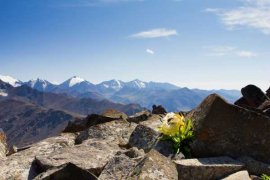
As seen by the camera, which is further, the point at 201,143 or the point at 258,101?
the point at 258,101

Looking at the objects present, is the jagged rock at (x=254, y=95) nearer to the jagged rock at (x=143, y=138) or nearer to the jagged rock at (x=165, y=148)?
the jagged rock at (x=143, y=138)

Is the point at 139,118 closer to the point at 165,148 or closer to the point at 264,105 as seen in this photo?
the point at 264,105

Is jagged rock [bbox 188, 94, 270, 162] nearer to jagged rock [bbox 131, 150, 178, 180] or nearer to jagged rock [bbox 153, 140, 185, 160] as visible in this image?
jagged rock [bbox 153, 140, 185, 160]

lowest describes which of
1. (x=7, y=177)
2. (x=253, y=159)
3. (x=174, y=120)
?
(x=7, y=177)

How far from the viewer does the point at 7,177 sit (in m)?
11.6

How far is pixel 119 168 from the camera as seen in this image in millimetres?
10367

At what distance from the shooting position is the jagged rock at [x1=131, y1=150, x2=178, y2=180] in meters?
9.41

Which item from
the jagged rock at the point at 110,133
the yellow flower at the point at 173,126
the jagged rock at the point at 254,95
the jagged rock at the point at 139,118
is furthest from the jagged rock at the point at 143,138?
the jagged rock at the point at 254,95

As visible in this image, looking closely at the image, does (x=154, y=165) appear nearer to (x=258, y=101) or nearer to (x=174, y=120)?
(x=174, y=120)

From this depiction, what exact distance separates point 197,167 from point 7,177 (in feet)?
17.7

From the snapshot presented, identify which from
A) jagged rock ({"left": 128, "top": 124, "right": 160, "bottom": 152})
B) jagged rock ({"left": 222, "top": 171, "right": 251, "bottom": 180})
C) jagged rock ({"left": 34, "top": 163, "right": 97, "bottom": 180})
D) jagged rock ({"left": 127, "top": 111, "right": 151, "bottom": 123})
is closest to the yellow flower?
jagged rock ({"left": 128, "top": 124, "right": 160, "bottom": 152})

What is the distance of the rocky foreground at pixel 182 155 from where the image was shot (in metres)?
10.0

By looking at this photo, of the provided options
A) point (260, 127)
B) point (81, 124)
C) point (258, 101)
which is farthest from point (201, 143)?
point (81, 124)

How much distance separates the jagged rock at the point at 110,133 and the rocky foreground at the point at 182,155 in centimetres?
50
